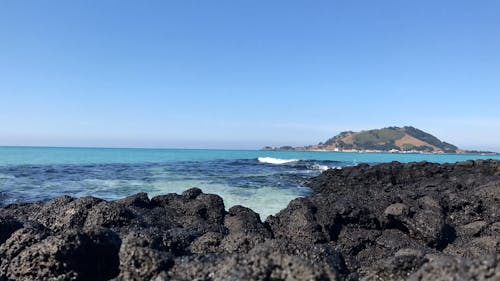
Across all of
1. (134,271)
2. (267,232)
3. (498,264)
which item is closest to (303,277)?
(498,264)

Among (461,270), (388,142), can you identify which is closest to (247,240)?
(461,270)

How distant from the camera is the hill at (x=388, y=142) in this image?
169000mm

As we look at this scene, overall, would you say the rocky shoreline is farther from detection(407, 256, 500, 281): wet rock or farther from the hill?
the hill

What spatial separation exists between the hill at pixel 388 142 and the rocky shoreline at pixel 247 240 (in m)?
166

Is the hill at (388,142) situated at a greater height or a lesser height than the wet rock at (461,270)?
greater

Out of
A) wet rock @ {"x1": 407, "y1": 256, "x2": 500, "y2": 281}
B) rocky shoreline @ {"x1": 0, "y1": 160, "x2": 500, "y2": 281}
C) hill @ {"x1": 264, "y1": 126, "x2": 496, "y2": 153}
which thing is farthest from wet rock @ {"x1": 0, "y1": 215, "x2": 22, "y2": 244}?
hill @ {"x1": 264, "y1": 126, "x2": 496, "y2": 153}

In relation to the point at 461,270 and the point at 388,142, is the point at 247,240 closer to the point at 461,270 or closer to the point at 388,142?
the point at 461,270

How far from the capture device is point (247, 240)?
4777mm

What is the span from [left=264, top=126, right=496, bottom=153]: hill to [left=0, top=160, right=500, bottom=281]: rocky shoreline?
166429mm

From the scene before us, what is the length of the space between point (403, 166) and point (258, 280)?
76.3ft

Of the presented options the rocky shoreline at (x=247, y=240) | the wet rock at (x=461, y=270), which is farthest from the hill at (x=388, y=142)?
the wet rock at (x=461, y=270)

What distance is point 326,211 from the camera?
26.8 ft

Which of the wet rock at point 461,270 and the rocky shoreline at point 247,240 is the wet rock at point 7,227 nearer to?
the rocky shoreline at point 247,240

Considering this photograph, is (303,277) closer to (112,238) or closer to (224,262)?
(224,262)
